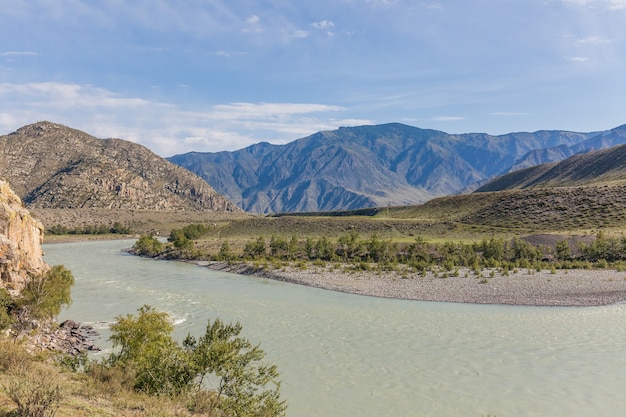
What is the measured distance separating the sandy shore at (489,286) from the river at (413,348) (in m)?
2.09

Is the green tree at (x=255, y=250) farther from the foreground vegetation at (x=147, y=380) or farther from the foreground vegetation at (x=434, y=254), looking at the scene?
the foreground vegetation at (x=147, y=380)

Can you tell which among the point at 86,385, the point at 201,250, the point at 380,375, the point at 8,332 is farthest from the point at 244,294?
the point at 201,250

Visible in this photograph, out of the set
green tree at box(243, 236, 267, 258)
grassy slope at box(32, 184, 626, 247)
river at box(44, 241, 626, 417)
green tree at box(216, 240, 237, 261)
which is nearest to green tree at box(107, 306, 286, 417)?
river at box(44, 241, 626, 417)

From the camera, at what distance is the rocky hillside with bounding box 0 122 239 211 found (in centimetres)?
15600

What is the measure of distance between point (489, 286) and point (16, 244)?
1534 inches

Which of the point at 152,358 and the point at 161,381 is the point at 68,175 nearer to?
the point at 152,358

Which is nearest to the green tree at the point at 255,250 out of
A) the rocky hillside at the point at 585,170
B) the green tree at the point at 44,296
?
the green tree at the point at 44,296

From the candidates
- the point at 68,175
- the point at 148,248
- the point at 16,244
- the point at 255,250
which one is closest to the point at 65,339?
the point at 16,244

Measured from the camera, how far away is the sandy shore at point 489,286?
36369mm

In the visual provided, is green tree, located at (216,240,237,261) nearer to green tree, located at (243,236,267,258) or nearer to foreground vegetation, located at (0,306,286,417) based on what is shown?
green tree, located at (243,236,267,258)

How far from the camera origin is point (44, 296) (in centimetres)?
2722

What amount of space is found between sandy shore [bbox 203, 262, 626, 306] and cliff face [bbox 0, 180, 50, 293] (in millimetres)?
24898

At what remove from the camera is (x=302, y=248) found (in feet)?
238

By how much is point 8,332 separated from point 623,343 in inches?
1291
